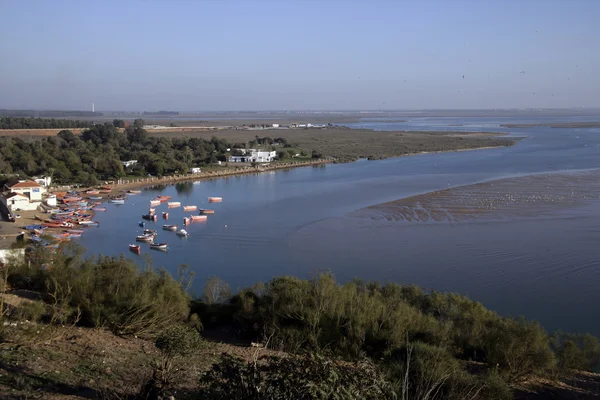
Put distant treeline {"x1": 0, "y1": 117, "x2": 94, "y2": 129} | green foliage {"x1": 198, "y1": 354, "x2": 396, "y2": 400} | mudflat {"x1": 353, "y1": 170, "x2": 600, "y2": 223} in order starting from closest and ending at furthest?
green foliage {"x1": 198, "y1": 354, "x2": 396, "y2": 400}, mudflat {"x1": 353, "y1": 170, "x2": 600, "y2": 223}, distant treeline {"x1": 0, "y1": 117, "x2": 94, "y2": 129}

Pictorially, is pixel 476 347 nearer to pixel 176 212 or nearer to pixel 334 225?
pixel 334 225

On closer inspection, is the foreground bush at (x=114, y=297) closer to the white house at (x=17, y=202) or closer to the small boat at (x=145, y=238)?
the small boat at (x=145, y=238)

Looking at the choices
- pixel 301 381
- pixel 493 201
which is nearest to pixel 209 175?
pixel 493 201

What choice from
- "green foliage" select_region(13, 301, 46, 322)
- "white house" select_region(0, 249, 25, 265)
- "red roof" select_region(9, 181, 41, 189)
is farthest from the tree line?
"green foliage" select_region(13, 301, 46, 322)

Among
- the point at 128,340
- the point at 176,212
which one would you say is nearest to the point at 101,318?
the point at 128,340

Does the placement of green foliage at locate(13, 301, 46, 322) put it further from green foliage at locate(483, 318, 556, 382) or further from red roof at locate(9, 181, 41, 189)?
red roof at locate(9, 181, 41, 189)

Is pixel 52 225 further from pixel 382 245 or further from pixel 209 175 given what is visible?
pixel 209 175

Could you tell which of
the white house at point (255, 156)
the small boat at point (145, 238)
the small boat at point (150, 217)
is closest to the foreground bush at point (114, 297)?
the small boat at point (145, 238)
